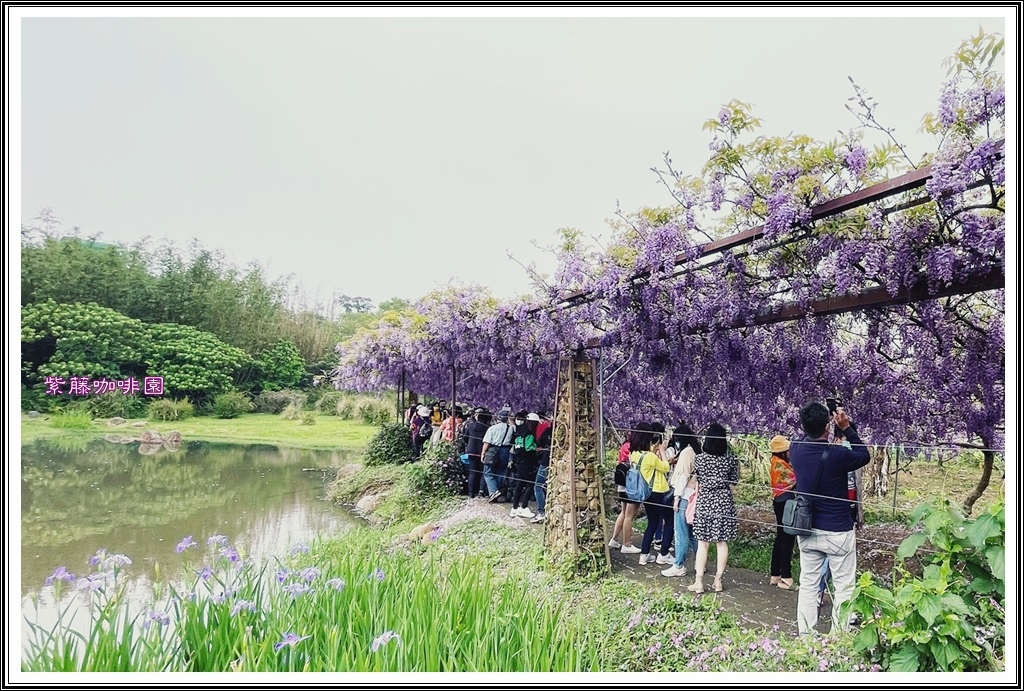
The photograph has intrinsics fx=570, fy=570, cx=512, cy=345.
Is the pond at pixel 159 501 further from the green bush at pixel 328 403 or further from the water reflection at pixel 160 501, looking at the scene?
the green bush at pixel 328 403

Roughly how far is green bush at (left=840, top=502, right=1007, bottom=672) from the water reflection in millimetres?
3516

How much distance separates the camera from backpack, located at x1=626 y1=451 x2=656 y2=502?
4.15 metres

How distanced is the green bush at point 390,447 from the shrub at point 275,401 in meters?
3.04

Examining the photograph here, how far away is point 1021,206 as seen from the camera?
209 cm

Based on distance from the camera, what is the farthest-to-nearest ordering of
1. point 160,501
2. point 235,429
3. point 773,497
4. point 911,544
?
point 160,501, point 235,429, point 773,497, point 911,544

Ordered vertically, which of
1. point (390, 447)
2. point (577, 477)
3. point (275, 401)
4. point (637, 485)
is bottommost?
point (390, 447)

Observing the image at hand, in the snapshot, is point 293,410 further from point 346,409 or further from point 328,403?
point 346,409

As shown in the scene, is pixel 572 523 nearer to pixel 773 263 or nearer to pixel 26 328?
pixel 773 263

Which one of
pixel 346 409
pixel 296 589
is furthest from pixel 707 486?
pixel 346 409

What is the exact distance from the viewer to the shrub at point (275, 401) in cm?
568

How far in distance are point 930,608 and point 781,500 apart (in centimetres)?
185

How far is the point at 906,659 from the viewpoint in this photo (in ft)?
6.03

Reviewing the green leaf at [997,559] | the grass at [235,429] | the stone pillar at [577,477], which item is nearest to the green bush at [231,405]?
the grass at [235,429]

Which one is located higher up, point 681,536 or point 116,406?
point 116,406
